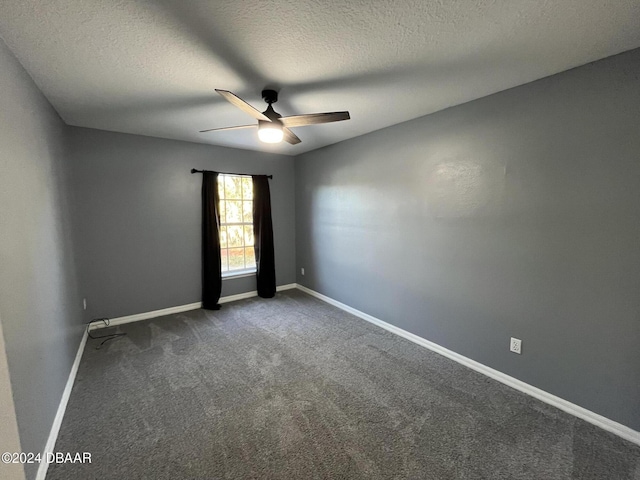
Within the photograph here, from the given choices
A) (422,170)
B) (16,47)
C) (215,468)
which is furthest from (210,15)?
(215,468)

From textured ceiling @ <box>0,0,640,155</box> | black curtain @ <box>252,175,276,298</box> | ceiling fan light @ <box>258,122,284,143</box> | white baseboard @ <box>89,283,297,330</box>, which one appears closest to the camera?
textured ceiling @ <box>0,0,640,155</box>

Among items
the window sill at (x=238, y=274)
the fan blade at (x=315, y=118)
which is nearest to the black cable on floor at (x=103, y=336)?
the window sill at (x=238, y=274)

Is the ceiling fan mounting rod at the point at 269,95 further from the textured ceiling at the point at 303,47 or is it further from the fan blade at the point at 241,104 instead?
the fan blade at the point at 241,104

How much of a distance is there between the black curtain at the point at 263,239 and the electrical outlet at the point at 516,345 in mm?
3292

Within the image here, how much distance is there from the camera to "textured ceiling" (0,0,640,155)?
1.33 m

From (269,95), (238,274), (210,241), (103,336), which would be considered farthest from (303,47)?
(103,336)

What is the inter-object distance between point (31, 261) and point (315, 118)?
205 cm

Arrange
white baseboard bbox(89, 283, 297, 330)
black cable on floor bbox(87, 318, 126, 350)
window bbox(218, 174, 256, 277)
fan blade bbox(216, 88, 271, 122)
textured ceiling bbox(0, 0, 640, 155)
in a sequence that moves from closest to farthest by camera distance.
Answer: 1. textured ceiling bbox(0, 0, 640, 155)
2. fan blade bbox(216, 88, 271, 122)
3. black cable on floor bbox(87, 318, 126, 350)
4. white baseboard bbox(89, 283, 297, 330)
5. window bbox(218, 174, 256, 277)

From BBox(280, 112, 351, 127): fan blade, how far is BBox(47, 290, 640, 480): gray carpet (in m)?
2.13

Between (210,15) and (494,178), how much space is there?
230 cm

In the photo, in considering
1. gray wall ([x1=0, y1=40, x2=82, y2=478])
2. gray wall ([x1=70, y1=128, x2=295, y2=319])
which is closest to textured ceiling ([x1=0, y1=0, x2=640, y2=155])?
gray wall ([x1=0, y1=40, x2=82, y2=478])

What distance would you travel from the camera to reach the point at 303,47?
5.37 feet

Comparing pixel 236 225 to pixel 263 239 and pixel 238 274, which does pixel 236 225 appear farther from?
pixel 238 274

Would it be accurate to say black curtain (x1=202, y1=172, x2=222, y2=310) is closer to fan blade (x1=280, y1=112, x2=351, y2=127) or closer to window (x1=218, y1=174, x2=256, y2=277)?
window (x1=218, y1=174, x2=256, y2=277)
